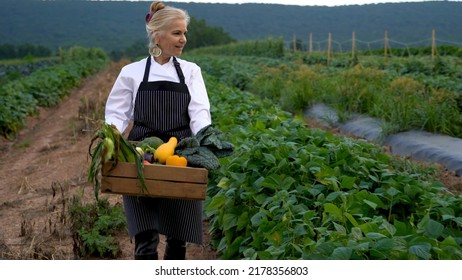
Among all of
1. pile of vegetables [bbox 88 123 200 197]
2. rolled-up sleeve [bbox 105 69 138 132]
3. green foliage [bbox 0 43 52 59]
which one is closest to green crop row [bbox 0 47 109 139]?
rolled-up sleeve [bbox 105 69 138 132]

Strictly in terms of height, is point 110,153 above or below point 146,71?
below

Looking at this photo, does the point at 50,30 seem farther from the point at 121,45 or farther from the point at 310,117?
the point at 310,117

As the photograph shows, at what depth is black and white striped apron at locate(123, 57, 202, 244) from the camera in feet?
11.3

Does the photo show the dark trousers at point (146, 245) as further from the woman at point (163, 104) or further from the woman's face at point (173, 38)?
the woman's face at point (173, 38)

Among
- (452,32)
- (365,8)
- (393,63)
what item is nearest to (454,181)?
(393,63)

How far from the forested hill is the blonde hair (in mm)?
40769

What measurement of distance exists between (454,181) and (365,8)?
192ft

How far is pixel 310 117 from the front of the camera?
35.2 ft

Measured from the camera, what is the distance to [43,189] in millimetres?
6734

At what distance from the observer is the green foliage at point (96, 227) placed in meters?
4.46

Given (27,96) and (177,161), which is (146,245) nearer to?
(177,161)

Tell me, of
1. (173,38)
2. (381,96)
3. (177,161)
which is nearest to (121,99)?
(173,38)

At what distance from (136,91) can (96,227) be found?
5.46 feet

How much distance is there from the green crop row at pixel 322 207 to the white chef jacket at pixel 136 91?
68cm
